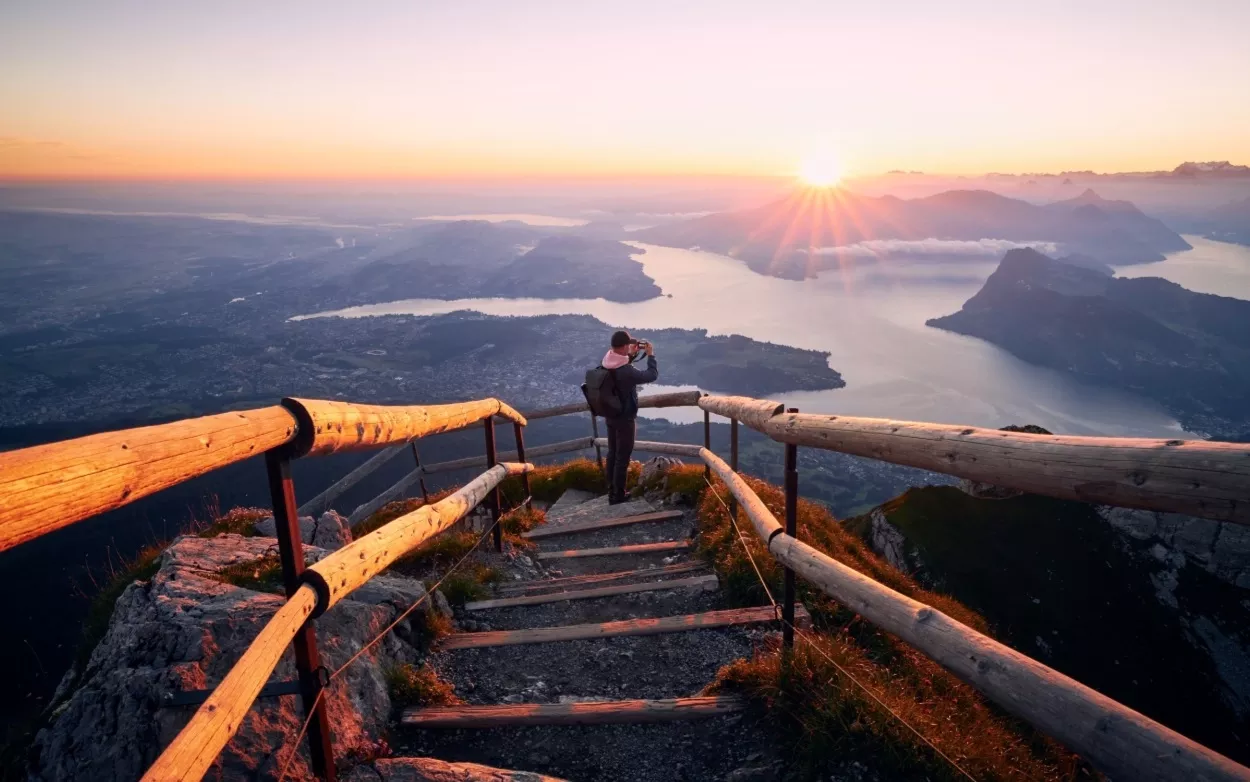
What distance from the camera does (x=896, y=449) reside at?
261cm

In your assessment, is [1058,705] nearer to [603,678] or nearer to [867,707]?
[867,707]

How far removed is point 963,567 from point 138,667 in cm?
1074

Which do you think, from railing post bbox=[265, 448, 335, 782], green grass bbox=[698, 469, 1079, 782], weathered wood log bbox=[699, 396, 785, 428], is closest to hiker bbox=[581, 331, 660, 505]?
weathered wood log bbox=[699, 396, 785, 428]

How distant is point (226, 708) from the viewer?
6.18 feet

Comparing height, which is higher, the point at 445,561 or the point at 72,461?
the point at 72,461

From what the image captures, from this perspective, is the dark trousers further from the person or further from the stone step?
the stone step

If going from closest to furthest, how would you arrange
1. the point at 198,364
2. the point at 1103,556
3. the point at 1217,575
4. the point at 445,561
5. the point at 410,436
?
the point at 410,436, the point at 445,561, the point at 1217,575, the point at 1103,556, the point at 198,364

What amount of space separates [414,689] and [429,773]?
891mm

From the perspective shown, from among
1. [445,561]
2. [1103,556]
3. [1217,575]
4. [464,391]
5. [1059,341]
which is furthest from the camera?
[1059,341]

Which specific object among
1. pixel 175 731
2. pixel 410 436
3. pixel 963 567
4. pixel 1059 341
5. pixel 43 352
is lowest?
pixel 1059 341

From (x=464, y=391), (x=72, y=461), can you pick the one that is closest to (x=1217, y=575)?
(x=72, y=461)

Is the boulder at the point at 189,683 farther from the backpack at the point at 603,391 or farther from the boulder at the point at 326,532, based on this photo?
the backpack at the point at 603,391

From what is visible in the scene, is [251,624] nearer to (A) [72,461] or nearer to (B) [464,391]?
(A) [72,461]

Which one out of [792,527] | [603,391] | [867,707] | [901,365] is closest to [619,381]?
[603,391]
